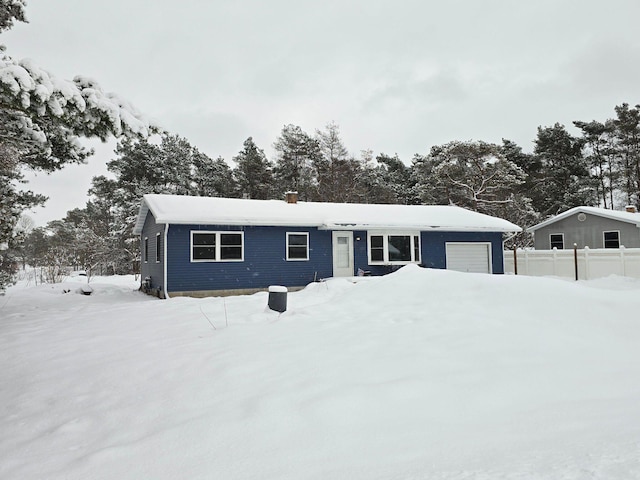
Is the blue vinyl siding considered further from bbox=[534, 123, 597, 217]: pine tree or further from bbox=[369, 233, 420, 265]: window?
bbox=[534, 123, 597, 217]: pine tree

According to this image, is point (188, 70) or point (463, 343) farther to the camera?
point (188, 70)

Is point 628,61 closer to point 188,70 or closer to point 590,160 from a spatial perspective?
point 590,160

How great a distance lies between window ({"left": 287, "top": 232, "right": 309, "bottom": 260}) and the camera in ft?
47.4

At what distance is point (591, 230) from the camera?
69.9 feet

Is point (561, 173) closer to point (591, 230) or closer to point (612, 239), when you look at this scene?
point (591, 230)

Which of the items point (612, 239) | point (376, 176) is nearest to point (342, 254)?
point (612, 239)

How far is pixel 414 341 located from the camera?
4.86m

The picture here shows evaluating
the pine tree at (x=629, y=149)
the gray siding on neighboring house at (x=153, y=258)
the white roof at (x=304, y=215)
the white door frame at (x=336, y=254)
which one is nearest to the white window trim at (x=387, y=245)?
the white roof at (x=304, y=215)

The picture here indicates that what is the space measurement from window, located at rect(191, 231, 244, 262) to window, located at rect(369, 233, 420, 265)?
211 inches

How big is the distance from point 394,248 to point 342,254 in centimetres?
228

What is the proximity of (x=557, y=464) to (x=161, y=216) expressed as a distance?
12.0 m

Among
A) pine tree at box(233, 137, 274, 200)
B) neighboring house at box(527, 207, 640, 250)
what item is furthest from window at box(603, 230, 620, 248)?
pine tree at box(233, 137, 274, 200)

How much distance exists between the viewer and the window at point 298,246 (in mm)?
14438

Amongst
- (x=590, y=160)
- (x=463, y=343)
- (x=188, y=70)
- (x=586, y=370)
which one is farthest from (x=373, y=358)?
(x=590, y=160)
